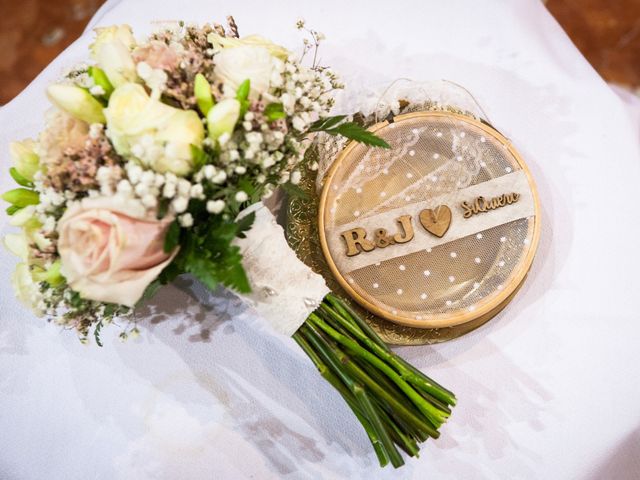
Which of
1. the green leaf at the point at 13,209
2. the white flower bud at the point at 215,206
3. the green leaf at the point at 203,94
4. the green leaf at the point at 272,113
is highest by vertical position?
the green leaf at the point at 13,209

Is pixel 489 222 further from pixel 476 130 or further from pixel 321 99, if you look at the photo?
pixel 321 99

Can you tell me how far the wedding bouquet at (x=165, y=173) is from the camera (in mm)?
787

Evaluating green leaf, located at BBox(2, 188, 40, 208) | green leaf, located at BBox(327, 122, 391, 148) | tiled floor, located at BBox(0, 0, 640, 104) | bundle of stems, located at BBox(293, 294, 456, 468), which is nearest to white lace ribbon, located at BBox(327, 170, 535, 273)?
bundle of stems, located at BBox(293, 294, 456, 468)

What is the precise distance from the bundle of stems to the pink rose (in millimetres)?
397

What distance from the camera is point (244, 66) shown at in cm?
86

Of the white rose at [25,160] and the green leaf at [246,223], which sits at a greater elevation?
the white rose at [25,160]

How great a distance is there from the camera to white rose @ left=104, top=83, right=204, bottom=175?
2.55 ft

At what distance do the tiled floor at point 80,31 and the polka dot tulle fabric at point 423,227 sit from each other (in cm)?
139

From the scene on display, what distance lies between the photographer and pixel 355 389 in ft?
3.44

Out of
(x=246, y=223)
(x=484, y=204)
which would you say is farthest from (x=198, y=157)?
(x=484, y=204)

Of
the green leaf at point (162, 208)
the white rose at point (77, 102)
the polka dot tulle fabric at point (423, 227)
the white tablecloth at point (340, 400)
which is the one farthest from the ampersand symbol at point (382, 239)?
the white rose at point (77, 102)

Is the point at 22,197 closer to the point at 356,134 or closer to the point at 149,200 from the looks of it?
the point at 149,200

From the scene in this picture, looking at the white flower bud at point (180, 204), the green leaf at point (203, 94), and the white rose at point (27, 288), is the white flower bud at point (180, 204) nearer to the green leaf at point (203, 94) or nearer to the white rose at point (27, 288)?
the green leaf at point (203, 94)

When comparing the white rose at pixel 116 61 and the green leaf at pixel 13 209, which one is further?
the green leaf at pixel 13 209
